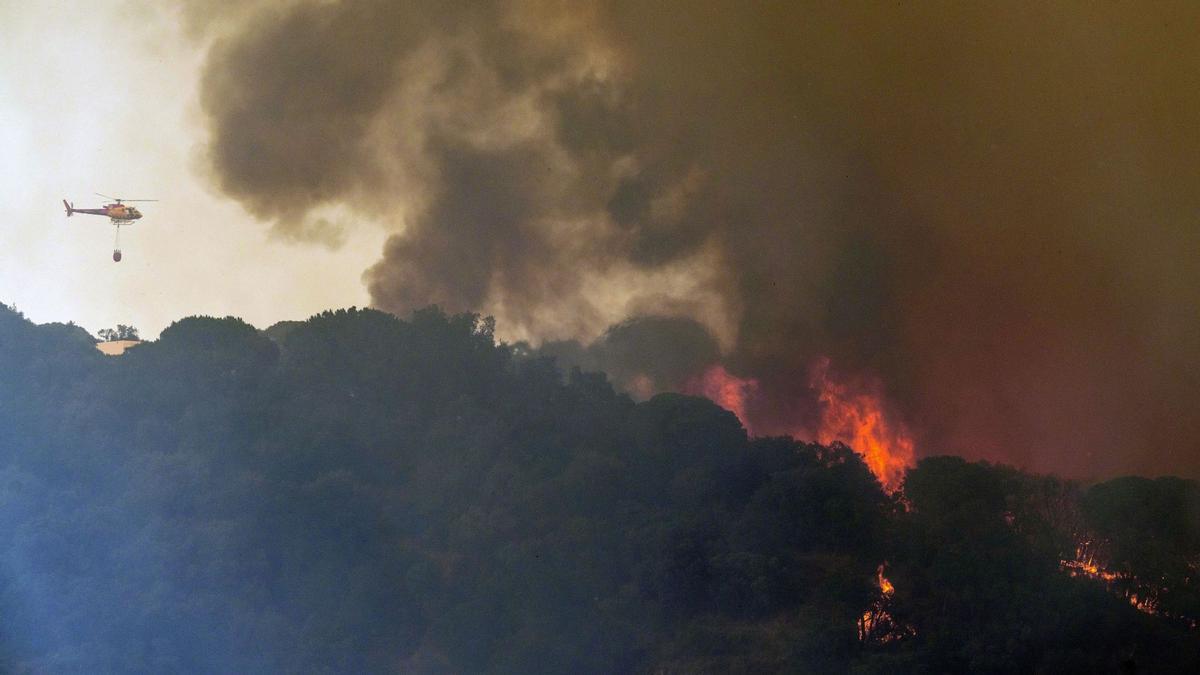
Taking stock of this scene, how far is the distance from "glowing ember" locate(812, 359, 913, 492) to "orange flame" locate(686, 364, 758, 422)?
98.4 inches

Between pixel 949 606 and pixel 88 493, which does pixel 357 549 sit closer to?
pixel 88 493

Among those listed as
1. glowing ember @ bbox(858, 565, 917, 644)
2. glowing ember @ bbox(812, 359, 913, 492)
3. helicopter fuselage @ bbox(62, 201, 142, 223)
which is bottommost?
glowing ember @ bbox(858, 565, 917, 644)

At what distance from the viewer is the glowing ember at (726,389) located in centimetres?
5569

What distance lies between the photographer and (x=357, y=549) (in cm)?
4822

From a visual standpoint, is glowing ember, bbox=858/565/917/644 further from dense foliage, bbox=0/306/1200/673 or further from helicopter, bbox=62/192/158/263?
helicopter, bbox=62/192/158/263

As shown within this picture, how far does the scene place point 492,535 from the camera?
48375mm

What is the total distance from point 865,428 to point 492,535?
533 inches

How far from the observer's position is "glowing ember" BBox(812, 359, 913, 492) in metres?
52.1

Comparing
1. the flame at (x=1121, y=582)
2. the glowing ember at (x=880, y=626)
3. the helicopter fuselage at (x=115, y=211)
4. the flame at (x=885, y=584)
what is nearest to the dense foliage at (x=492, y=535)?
the glowing ember at (x=880, y=626)

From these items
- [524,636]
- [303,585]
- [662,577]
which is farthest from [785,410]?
[303,585]

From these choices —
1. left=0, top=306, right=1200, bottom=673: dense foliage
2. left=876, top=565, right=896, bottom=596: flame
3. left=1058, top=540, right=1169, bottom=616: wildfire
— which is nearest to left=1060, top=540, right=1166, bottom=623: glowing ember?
left=1058, top=540, right=1169, bottom=616: wildfire

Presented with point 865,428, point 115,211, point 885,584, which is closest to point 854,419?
point 865,428

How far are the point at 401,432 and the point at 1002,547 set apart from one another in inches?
805

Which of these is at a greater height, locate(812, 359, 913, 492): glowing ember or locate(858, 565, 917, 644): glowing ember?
locate(812, 359, 913, 492): glowing ember
